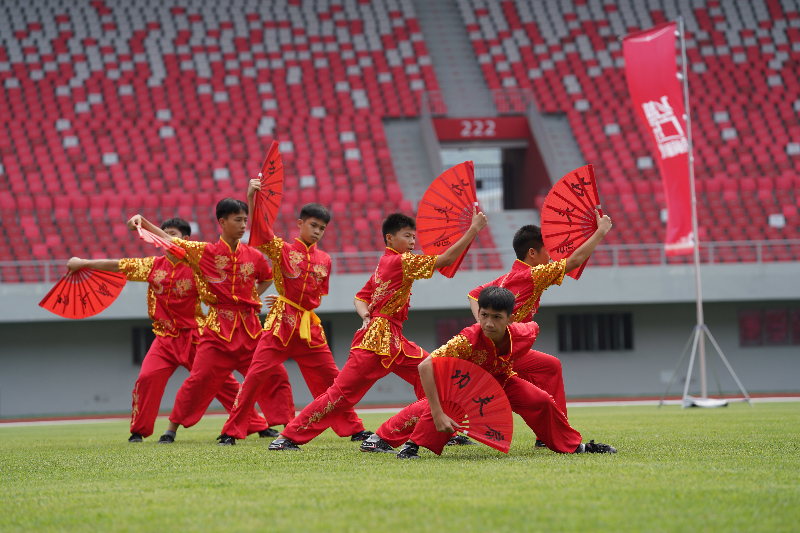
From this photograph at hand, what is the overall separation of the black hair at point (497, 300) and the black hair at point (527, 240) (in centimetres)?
104

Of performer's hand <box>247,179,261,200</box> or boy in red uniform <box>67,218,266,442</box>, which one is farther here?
boy in red uniform <box>67,218,266,442</box>

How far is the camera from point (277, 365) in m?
5.88

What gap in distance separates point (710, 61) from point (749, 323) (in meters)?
9.49

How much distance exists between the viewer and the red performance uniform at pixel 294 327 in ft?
18.4

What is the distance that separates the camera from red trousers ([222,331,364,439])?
5.61m

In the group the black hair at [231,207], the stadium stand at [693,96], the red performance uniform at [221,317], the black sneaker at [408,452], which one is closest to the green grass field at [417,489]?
the black sneaker at [408,452]

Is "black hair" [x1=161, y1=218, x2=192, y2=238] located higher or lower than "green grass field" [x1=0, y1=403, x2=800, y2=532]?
higher

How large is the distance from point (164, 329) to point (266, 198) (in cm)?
186

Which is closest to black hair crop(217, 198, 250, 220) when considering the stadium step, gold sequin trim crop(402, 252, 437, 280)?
gold sequin trim crop(402, 252, 437, 280)

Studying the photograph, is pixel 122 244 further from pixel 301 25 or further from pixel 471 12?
pixel 471 12

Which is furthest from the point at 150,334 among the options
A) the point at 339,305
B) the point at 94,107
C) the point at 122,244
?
the point at 94,107

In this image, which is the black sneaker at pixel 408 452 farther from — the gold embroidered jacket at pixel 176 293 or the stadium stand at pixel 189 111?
the stadium stand at pixel 189 111

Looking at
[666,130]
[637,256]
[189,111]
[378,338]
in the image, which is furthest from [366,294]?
[189,111]

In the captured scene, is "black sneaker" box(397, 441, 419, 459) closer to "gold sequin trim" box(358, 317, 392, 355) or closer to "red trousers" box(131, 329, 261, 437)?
"gold sequin trim" box(358, 317, 392, 355)
